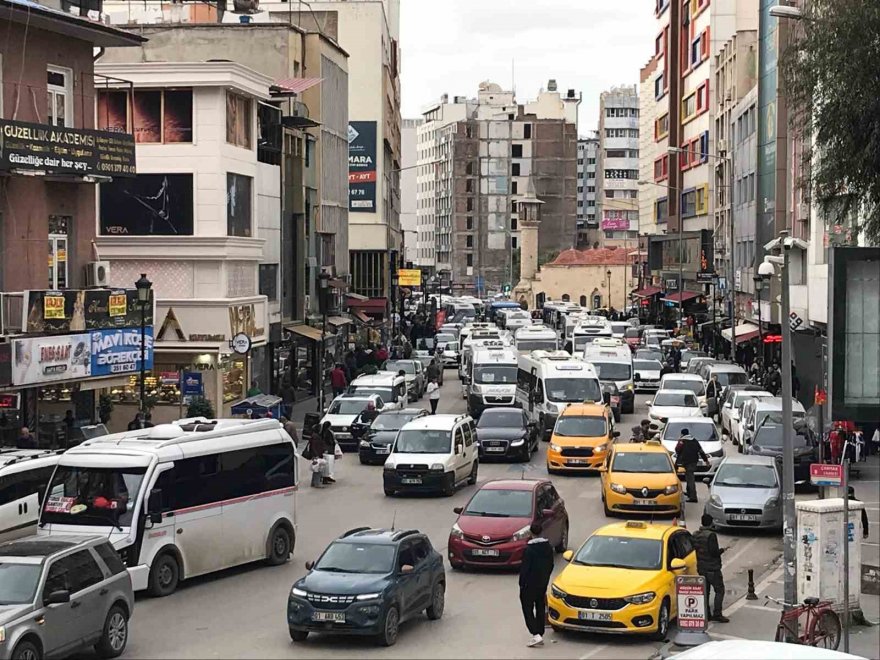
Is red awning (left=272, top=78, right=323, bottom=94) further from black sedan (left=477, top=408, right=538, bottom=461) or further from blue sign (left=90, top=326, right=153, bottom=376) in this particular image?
black sedan (left=477, top=408, right=538, bottom=461)

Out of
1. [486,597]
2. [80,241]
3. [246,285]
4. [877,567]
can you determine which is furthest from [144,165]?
[877,567]

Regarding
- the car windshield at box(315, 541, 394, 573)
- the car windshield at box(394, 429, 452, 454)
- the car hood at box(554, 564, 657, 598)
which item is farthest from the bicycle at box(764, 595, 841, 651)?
the car windshield at box(394, 429, 452, 454)

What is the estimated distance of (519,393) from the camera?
52.3 meters

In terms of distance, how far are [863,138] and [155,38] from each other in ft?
135

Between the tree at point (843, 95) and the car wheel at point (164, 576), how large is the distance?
13187mm

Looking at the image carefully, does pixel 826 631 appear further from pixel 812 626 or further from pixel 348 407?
pixel 348 407

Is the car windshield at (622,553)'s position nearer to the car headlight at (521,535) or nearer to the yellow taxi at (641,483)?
the car headlight at (521,535)

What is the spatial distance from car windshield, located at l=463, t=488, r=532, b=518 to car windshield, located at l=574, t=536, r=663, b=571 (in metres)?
3.93

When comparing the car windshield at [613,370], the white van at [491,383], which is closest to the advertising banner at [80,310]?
the white van at [491,383]

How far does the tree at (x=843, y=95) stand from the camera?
2561 centimetres

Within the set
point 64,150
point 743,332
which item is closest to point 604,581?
point 64,150

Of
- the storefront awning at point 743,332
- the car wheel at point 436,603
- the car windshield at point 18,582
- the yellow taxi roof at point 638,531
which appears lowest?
the car wheel at point 436,603

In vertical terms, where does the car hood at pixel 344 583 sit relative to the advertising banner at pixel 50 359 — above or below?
below

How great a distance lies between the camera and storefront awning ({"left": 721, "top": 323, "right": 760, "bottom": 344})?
222 feet
